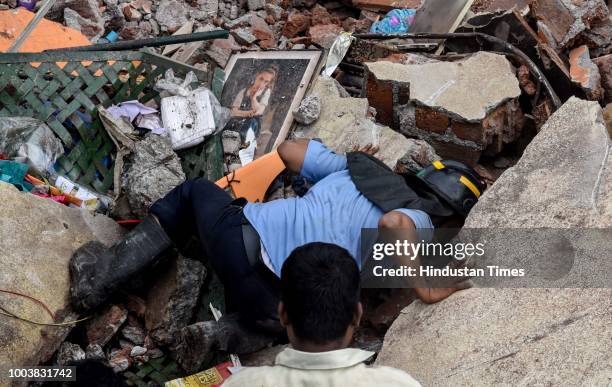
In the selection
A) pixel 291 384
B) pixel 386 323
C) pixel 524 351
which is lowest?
pixel 386 323

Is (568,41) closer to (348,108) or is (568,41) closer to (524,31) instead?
(524,31)

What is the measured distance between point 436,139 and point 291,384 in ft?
8.86

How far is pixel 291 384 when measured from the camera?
1573mm

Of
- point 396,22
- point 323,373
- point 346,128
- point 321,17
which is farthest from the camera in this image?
→ point 321,17

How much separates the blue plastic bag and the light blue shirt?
253 cm

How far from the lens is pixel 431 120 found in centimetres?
399

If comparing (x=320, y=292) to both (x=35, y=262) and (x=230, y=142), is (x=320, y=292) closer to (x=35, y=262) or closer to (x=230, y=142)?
(x=35, y=262)

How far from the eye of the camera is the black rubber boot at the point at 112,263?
315 cm

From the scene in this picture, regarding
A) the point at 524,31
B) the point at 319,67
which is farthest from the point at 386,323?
the point at 524,31

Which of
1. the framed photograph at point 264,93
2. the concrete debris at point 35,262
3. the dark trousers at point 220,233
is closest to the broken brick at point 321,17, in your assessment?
the framed photograph at point 264,93

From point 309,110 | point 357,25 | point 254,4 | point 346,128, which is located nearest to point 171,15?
Result: point 254,4

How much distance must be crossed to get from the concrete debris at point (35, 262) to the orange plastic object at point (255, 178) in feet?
2.49

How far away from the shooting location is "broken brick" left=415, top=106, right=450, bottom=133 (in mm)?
3941

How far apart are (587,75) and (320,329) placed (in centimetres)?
306
